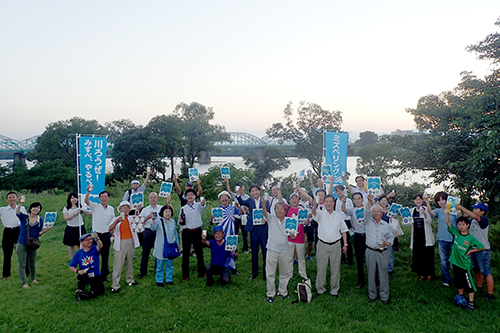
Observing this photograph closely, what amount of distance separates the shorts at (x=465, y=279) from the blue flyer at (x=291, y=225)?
2.81 metres

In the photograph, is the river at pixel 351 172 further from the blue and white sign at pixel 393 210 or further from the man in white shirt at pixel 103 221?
the man in white shirt at pixel 103 221

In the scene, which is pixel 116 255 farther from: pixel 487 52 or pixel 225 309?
pixel 487 52

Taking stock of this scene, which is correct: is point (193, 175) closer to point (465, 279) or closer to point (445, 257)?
point (445, 257)

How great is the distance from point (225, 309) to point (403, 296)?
3.34 m

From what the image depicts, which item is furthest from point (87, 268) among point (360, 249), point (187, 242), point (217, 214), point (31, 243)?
point (360, 249)

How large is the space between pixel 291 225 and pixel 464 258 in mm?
2923

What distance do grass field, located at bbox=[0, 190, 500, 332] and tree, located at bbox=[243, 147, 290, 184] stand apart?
77.1ft

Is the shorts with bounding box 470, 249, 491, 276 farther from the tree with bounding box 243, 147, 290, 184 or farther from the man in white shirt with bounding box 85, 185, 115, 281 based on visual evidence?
the tree with bounding box 243, 147, 290, 184

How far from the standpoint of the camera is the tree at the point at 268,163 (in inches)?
1196

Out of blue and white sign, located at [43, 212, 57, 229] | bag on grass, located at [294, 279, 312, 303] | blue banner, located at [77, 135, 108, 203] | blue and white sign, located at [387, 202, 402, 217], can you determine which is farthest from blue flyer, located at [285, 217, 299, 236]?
blue and white sign, located at [43, 212, 57, 229]

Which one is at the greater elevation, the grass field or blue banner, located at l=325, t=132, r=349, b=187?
blue banner, located at l=325, t=132, r=349, b=187

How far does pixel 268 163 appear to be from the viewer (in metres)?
30.5

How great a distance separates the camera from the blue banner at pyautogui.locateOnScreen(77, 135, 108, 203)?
777 cm

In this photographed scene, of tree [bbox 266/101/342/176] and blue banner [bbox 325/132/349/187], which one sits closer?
blue banner [bbox 325/132/349/187]
